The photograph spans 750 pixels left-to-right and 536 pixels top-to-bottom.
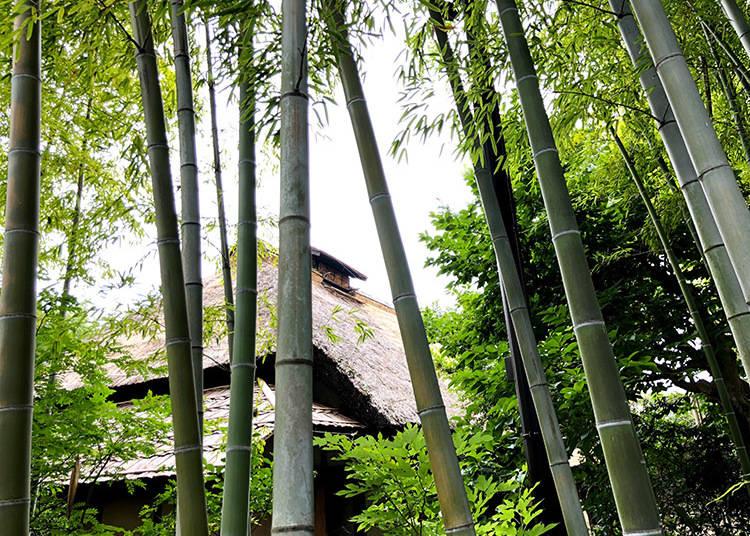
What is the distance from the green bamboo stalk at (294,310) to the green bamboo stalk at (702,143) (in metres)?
0.81

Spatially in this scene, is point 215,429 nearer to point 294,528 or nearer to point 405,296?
point 405,296

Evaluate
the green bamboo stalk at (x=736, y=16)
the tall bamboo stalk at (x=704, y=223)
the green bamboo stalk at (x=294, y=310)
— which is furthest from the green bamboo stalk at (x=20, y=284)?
the green bamboo stalk at (x=736, y=16)

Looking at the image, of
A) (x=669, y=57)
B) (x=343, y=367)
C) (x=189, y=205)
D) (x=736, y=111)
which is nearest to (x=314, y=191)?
(x=189, y=205)

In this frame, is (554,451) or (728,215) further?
(554,451)

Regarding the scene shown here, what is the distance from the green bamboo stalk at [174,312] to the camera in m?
1.60

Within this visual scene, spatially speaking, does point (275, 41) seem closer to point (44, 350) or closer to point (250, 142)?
point (250, 142)

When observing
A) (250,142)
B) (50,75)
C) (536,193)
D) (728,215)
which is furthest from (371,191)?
(536,193)

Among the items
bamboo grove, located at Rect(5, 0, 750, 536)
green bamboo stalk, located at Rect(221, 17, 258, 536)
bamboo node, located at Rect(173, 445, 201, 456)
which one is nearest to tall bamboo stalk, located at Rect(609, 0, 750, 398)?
bamboo grove, located at Rect(5, 0, 750, 536)

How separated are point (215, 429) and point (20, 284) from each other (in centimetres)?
319

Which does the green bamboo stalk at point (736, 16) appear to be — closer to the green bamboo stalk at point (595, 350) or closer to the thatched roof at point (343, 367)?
the green bamboo stalk at point (595, 350)

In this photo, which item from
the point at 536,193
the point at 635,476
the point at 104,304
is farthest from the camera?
the point at 536,193

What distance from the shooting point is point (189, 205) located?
233cm

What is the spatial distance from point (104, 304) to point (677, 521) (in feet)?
18.5

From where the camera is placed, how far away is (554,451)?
2.28 metres
